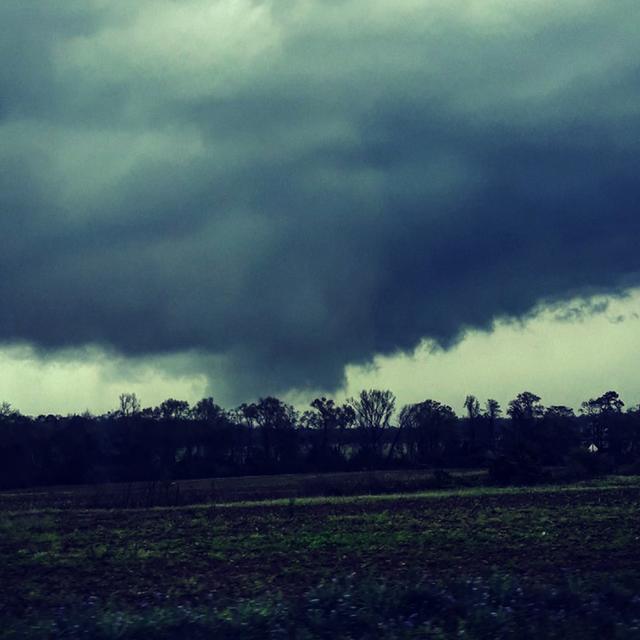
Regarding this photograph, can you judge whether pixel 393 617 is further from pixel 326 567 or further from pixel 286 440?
pixel 286 440

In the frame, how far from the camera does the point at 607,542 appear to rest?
27406 millimetres

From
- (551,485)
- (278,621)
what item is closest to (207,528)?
(278,621)

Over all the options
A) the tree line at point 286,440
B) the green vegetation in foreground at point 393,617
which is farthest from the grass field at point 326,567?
the tree line at point 286,440

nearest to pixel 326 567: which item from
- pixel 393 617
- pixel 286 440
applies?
pixel 393 617

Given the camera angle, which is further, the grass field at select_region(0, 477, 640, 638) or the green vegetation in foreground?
the grass field at select_region(0, 477, 640, 638)

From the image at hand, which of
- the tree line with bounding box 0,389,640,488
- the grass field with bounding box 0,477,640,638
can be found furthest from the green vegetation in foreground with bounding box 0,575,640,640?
the tree line with bounding box 0,389,640,488

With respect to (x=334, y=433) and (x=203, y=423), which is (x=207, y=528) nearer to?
(x=203, y=423)

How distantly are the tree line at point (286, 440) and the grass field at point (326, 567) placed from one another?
42651 millimetres

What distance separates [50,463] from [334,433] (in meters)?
49.8

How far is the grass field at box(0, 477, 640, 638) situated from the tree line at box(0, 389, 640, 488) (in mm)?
42651

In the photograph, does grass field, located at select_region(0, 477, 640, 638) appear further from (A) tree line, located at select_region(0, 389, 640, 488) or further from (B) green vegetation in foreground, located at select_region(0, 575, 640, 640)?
(A) tree line, located at select_region(0, 389, 640, 488)

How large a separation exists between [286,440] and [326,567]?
101 m

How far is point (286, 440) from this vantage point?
405 feet

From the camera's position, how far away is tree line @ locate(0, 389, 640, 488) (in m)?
101
